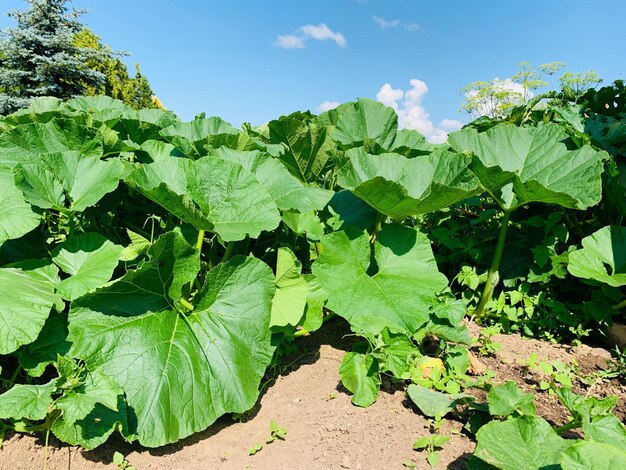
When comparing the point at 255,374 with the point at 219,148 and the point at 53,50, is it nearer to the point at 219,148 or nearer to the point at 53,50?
the point at 219,148

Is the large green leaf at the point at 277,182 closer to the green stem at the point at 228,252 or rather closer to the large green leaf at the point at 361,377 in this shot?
the green stem at the point at 228,252

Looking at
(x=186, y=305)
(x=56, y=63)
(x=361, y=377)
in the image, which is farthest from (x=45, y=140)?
(x=56, y=63)

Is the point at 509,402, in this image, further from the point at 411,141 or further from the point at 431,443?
the point at 411,141

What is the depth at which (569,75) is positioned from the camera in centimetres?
946

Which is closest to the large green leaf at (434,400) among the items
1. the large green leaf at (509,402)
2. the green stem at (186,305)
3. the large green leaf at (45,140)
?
the large green leaf at (509,402)

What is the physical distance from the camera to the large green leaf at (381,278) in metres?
1.98

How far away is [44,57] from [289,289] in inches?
521

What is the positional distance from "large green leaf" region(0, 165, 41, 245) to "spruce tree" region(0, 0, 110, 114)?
39.5ft

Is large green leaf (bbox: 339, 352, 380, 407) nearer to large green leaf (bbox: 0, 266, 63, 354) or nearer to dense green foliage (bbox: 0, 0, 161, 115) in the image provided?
large green leaf (bbox: 0, 266, 63, 354)

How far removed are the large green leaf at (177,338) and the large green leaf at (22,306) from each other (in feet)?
0.44

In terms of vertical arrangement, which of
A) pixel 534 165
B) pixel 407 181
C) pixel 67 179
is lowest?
pixel 67 179

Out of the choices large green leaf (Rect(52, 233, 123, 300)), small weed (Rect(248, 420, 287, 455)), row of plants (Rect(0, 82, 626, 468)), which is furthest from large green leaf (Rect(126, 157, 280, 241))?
small weed (Rect(248, 420, 287, 455))

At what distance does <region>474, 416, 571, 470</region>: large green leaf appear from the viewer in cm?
122

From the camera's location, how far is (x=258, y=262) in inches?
75.4
